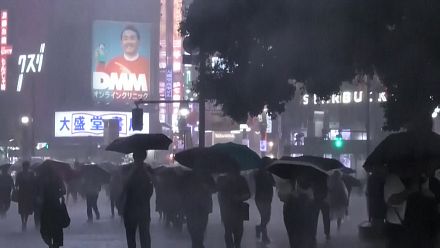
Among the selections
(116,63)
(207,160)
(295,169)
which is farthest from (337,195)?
(116,63)

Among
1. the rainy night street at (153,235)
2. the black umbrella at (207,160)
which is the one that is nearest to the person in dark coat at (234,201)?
the black umbrella at (207,160)

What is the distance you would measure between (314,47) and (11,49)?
62.6 meters

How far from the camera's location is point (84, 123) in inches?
2613

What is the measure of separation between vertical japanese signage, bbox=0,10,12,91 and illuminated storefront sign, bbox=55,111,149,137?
22.4 feet

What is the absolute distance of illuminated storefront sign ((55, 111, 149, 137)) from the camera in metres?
65.8

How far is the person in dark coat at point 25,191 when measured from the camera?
1552cm

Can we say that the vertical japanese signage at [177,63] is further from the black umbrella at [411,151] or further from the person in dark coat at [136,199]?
the black umbrella at [411,151]

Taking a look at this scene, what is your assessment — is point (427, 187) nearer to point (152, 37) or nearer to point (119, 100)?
point (119, 100)

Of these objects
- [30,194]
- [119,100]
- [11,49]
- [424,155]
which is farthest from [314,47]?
[11,49]

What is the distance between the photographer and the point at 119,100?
221 feet

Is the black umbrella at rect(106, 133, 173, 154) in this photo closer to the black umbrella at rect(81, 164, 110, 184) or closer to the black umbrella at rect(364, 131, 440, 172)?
the black umbrella at rect(364, 131, 440, 172)

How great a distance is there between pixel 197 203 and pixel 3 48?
61.7m

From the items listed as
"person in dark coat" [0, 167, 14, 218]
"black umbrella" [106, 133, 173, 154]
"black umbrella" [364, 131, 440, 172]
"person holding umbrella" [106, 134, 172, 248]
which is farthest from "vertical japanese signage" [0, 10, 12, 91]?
"black umbrella" [364, 131, 440, 172]

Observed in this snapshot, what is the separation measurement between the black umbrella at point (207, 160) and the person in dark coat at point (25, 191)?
5999 mm
